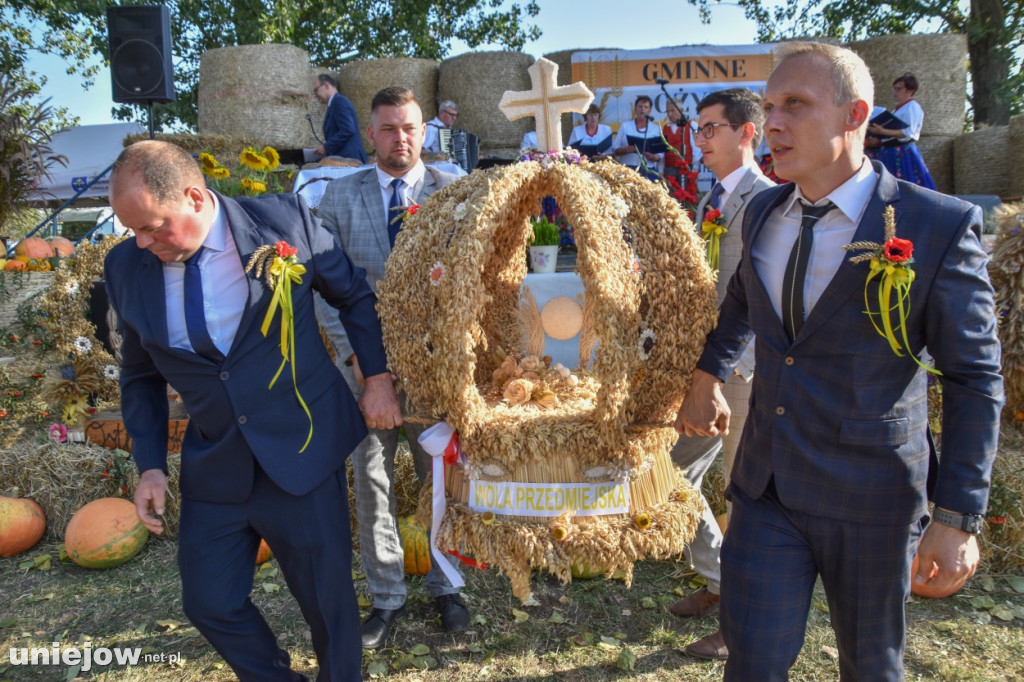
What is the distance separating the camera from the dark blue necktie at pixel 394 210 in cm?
329

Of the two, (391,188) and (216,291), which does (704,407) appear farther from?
(391,188)

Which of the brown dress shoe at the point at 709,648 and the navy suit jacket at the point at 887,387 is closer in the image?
the navy suit jacket at the point at 887,387

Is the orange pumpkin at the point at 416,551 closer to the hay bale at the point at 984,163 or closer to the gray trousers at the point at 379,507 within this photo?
the gray trousers at the point at 379,507

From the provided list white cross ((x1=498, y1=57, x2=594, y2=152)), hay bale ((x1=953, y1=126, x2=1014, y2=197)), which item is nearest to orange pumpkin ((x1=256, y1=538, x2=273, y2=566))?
white cross ((x1=498, y1=57, x2=594, y2=152))

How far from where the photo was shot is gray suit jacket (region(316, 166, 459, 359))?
3223 mm

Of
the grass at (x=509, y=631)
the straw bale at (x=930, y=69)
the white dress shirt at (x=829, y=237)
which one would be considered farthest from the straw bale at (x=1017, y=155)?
the white dress shirt at (x=829, y=237)

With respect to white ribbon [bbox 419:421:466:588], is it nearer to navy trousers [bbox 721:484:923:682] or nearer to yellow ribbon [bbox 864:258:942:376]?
navy trousers [bbox 721:484:923:682]

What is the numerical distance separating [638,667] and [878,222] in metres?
2.19

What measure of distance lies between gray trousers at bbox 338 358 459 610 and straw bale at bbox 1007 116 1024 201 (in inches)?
373

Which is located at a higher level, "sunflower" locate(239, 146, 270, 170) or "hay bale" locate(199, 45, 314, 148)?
"hay bale" locate(199, 45, 314, 148)

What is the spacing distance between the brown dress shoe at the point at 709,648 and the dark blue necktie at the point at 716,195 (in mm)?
1967

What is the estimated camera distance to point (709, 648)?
311cm

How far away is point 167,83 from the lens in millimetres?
7016

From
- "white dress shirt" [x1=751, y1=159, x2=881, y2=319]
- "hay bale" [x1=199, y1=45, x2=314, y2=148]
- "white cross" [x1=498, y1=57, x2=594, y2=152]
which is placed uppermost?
"hay bale" [x1=199, y1=45, x2=314, y2=148]
